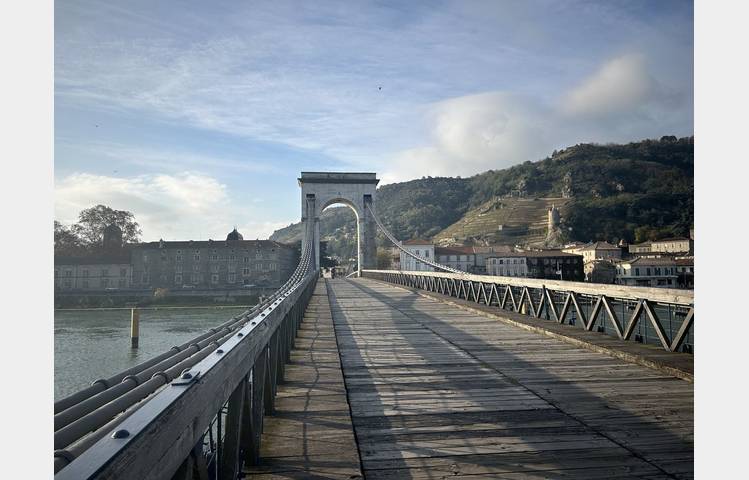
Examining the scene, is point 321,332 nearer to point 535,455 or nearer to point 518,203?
point 535,455

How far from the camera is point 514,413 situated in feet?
11.5

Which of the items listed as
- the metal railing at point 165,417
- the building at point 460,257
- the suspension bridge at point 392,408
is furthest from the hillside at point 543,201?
the metal railing at point 165,417

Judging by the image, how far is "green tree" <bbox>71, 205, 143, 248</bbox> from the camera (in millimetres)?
61812

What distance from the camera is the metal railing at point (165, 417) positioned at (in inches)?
39.8

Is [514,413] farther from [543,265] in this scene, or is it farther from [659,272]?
[543,265]

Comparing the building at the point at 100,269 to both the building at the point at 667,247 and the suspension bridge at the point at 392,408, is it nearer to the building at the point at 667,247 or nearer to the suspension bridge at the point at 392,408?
the suspension bridge at the point at 392,408

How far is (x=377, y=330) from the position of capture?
821 centimetres

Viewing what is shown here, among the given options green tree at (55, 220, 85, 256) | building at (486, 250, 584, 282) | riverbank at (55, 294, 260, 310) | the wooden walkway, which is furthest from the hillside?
green tree at (55, 220, 85, 256)

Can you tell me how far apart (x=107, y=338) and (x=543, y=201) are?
387 feet

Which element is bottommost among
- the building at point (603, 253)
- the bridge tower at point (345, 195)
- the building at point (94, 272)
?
the building at point (94, 272)

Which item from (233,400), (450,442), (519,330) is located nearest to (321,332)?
(519,330)

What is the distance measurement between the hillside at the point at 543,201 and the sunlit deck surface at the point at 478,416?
58.6 metres

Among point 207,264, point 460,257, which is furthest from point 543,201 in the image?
point 207,264

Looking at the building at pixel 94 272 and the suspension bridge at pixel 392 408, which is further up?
the suspension bridge at pixel 392 408
